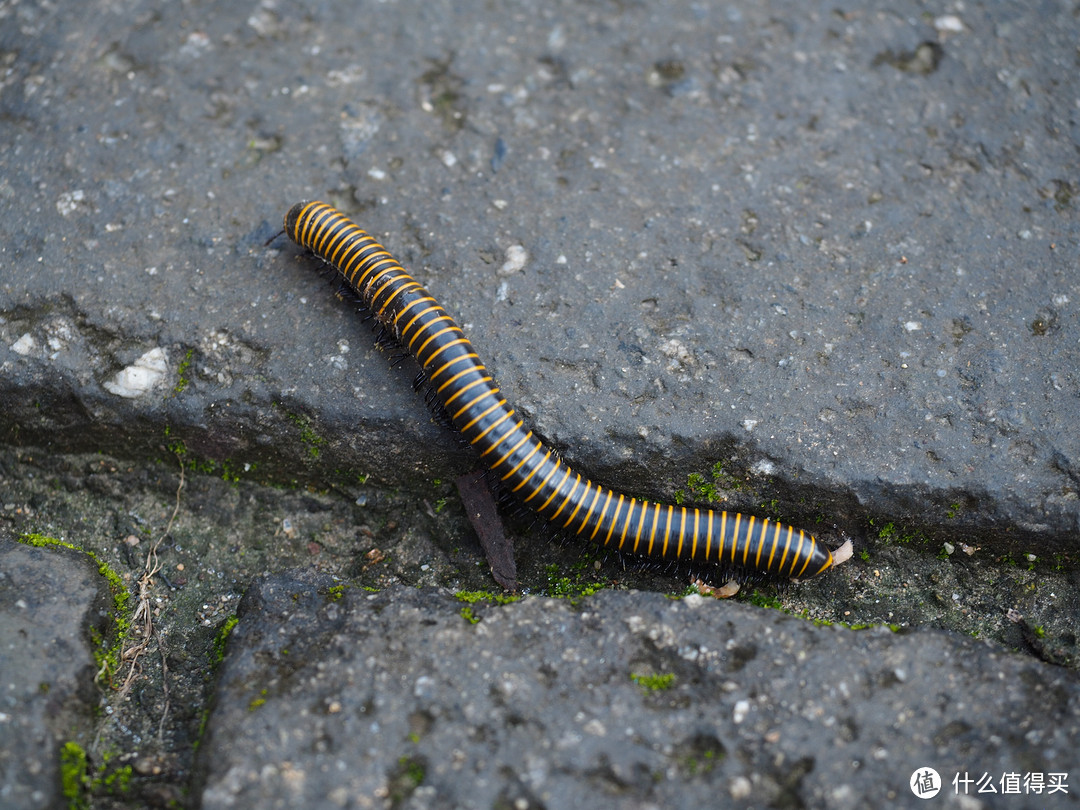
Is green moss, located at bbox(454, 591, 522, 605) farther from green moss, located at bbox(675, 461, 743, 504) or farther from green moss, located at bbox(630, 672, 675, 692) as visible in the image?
green moss, located at bbox(675, 461, 743, 504)

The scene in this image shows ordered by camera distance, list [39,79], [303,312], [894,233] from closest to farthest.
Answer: [303,312] < [894,233] < [39,79]

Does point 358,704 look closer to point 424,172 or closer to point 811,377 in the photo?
point 811,377

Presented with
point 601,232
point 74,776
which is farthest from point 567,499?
point 74,776

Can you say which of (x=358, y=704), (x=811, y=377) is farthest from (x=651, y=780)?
(x=811, y=377)

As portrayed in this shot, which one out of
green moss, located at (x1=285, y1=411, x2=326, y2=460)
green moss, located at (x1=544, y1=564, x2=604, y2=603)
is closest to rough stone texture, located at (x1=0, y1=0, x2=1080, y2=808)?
green moss, located at (x1=285, y1=411, x2=326, y2=460)

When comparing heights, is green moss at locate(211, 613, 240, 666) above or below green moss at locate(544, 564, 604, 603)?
below

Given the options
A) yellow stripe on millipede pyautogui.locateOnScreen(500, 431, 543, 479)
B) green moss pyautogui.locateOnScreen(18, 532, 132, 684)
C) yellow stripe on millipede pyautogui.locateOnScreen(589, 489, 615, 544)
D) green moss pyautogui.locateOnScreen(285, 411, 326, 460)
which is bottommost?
green moss pyautogui.locateOnScreen(18, 532, 132, 684)
